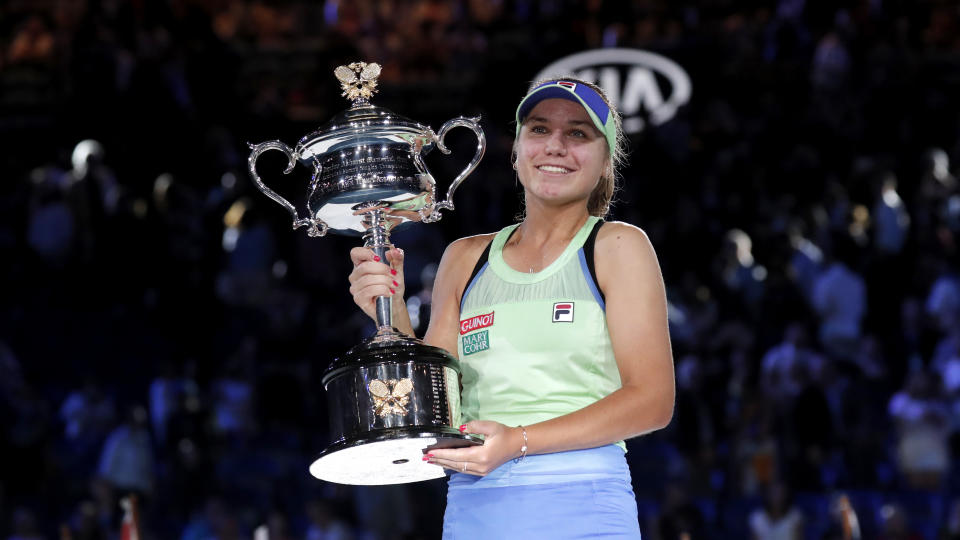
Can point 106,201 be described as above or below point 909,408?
above

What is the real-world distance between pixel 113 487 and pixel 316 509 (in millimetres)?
1515

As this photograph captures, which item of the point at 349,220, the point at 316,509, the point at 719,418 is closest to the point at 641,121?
the point at 719,418

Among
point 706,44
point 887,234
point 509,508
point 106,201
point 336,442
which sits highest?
point 706,44

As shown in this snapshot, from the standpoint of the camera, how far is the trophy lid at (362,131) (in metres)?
2.83

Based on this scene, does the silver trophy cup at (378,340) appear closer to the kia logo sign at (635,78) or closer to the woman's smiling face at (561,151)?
the woman's smiling face at (561,151)

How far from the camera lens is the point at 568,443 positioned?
2.42 metres

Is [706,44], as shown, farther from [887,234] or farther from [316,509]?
[316,509]

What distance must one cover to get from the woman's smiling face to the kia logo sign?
1240cm

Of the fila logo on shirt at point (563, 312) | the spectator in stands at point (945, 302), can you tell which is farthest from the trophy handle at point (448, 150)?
the spectator in stands at point (945, 302)

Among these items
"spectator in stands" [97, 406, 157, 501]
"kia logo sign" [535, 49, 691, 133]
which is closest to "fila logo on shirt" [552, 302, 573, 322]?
"spectator in stands" [97, 406, 157, 501]

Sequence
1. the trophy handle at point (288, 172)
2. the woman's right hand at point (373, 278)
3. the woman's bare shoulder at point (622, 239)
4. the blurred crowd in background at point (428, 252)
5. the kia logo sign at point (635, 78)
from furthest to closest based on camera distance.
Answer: the kia logo sign at point (635, 78) → the blurred crowd in background at point (428, 252) → the trophy handle at point (288, 172) → the woman's right hand at point (373, 278) → the woman's bare shoulder at point (622, 239)

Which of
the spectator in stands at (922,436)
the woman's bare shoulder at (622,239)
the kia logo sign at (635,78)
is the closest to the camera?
the woman's bare shoulder at (622,239)

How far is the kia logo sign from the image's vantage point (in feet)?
49.7

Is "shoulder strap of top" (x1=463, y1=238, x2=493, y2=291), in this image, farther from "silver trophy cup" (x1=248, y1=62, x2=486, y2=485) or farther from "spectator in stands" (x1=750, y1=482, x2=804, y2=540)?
"spectator in stands" (x1=750, y1=482, x2=804, y2=540)
